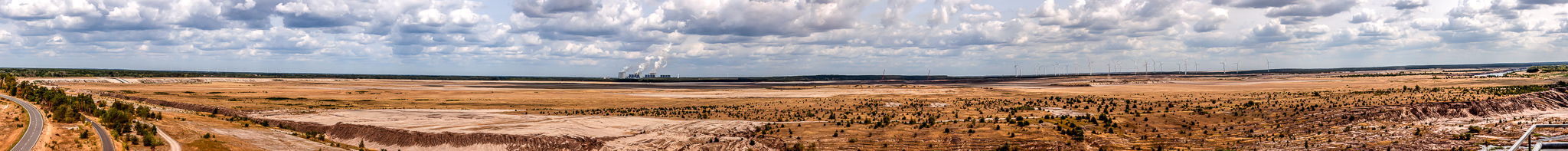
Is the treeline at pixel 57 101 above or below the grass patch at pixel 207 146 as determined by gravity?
above

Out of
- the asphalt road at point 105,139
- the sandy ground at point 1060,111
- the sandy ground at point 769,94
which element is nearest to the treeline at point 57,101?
the asphalt road at point 105,139

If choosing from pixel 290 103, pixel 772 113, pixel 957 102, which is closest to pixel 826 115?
pixel 772 113

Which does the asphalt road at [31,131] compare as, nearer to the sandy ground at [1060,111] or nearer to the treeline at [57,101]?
the treeline at [57,101]

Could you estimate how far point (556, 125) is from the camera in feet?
202

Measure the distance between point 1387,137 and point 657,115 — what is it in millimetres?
48460

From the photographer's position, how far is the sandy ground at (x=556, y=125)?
51.3 m

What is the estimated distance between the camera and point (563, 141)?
4934cm

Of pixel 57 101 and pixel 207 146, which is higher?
pixel 57 101

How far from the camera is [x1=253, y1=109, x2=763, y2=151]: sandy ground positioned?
51266 mm

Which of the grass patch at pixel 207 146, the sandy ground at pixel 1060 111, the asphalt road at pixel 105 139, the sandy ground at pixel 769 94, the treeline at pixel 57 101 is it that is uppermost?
the treeline at pixel 57 101

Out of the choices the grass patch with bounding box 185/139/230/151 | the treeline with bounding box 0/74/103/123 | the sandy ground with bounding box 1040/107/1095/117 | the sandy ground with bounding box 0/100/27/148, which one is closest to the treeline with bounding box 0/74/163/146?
the treeline with bounding box 0/74/103/123

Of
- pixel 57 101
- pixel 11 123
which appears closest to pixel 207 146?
pixel 11 123

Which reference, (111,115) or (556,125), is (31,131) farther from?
(556,125)

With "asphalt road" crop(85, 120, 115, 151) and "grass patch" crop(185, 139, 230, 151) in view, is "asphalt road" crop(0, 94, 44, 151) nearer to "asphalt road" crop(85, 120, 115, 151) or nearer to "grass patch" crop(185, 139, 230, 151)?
"asphalt road" crop(85, 120, 115, 151)
